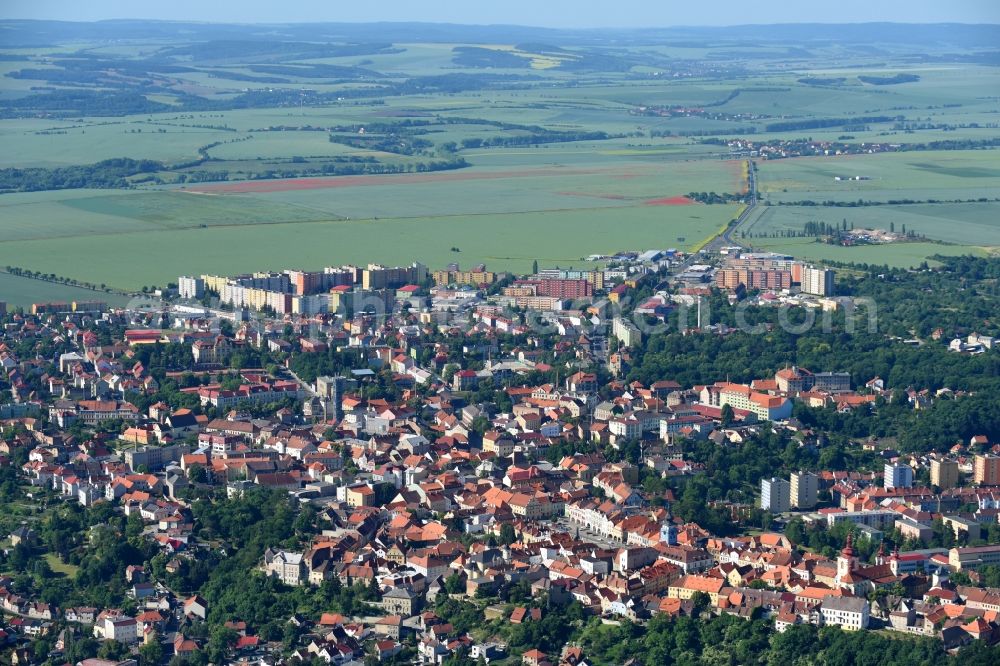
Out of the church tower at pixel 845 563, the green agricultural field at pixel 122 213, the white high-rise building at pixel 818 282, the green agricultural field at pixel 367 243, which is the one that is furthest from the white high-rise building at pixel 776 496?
the green agricultural field at pixel 122 213

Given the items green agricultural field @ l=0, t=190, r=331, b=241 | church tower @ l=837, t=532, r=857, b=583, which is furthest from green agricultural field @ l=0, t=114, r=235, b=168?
church tower @ l=837, t=532, r=857, b=583

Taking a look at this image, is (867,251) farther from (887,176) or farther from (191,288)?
(887,176)

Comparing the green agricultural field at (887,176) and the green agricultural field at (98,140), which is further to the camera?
the green agricultural field at (98,140)

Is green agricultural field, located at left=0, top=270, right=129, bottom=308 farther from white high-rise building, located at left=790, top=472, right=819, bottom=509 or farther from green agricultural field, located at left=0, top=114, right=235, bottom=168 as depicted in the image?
green agricultural field, located at left=0, top=114, right=235, bottom=168

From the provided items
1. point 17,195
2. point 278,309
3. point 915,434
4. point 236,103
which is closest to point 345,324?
point 278,309

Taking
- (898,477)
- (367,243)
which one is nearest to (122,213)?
(367,243)

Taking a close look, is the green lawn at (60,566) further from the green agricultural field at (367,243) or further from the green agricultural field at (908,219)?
the green agricultural field at (908,219)
